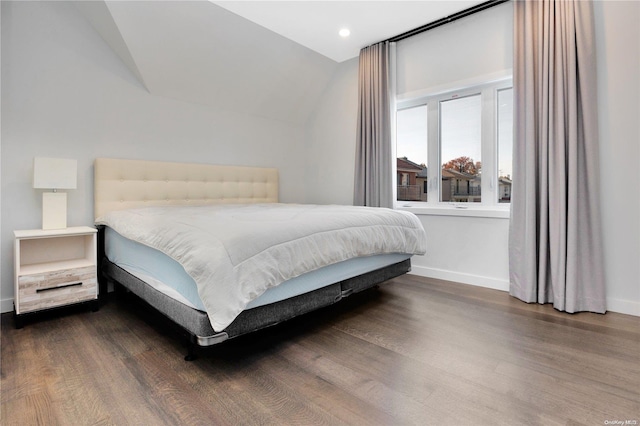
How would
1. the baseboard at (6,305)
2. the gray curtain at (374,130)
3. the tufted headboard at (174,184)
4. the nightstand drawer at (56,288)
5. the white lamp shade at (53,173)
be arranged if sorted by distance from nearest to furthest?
the nightstand drawer at (56,288)
the white lamp shade at (53,173)
the baseboard at (6,305)
the tufted headboard at (174,184)
the gray curtain at (374,130)

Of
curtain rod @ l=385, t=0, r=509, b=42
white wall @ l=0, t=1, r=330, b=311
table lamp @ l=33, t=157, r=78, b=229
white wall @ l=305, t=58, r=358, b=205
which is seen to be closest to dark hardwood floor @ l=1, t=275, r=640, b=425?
table lamp @ l=33, t=157, r=78, b=229

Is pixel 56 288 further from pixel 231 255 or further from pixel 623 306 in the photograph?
pixel 623 306

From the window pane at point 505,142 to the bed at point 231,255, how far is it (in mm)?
1114

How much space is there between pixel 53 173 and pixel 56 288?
86cm

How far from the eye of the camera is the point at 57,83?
273 centimetres

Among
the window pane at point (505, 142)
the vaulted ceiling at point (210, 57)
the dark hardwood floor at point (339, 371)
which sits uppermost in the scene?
the vaulted ceiling at point (210, 57)

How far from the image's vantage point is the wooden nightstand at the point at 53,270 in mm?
2234

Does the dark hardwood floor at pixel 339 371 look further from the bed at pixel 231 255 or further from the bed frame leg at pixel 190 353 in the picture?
the bed at pixel 231 255

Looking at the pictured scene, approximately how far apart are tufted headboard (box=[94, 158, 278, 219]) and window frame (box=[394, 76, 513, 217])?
1.91 metres

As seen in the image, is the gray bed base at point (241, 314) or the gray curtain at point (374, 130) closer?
the gray bed base at point (241, 314)

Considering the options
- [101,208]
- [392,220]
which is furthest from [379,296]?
[101,208]

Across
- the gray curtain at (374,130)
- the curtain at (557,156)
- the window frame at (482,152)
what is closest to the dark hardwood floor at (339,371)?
the curtain at (557,156)

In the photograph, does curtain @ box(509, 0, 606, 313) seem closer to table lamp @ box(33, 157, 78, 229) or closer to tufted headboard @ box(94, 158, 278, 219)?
tufted headboard @ box(94, 158, 278, 219)

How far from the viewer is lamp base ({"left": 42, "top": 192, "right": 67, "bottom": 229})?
8.28 ft
